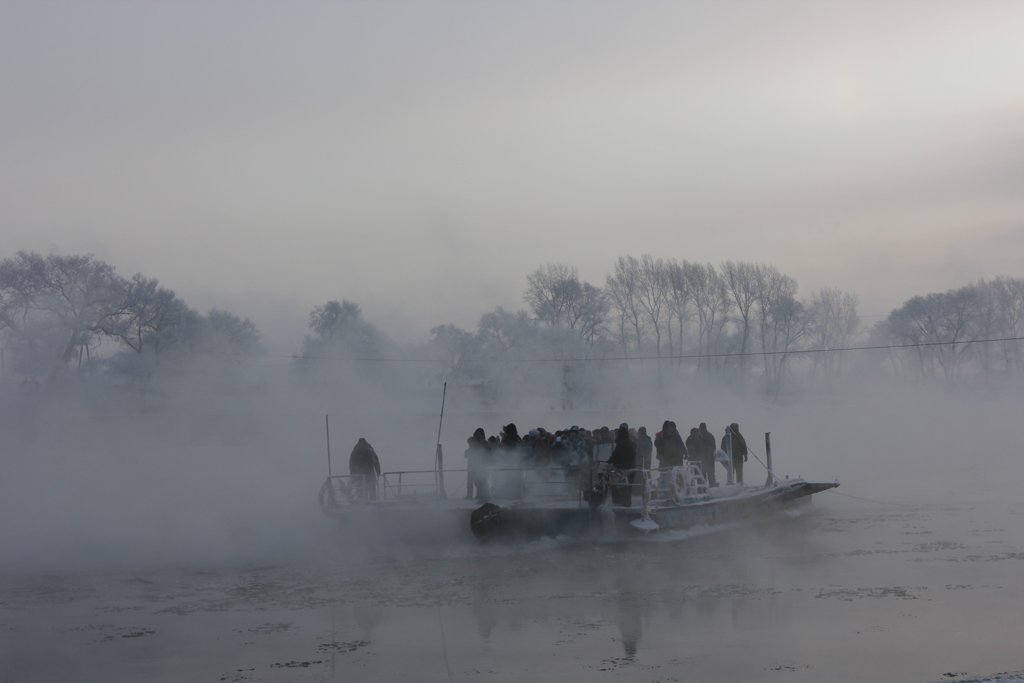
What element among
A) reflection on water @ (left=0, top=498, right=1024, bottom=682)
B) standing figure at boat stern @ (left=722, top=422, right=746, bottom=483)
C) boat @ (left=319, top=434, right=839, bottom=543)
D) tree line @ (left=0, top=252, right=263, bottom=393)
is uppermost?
tree line @ (left=0, top=252, right=263, bottom=393)

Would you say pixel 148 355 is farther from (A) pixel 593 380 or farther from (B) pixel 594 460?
(B) pixel 594 460

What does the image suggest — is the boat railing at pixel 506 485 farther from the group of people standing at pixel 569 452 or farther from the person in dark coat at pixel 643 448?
the person in dark coat at pixel 643 448

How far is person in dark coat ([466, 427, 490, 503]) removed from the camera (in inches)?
628

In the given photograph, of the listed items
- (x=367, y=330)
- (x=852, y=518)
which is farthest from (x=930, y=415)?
(x=852, y=518)

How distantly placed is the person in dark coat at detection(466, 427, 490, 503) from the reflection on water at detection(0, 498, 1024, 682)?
1241mm

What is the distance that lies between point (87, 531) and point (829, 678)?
16.0m

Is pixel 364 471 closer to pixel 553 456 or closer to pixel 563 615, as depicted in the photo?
pixel 553 456

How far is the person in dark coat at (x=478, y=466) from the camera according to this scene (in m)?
16.0

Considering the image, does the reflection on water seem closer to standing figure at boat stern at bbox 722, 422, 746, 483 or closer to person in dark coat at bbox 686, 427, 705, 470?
person in dark coat at bbox 686, 427, 705, 470

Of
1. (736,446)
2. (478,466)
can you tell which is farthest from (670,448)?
(478,466)

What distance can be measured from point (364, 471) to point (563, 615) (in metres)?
7.09

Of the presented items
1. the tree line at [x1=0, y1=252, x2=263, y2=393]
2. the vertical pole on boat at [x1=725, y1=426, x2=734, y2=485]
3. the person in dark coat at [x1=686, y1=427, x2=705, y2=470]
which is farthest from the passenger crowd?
the tree line at [x1=0, y1=252, x2=263, y2=393]

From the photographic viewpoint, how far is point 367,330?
61.8m

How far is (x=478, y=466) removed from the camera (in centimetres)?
1609
